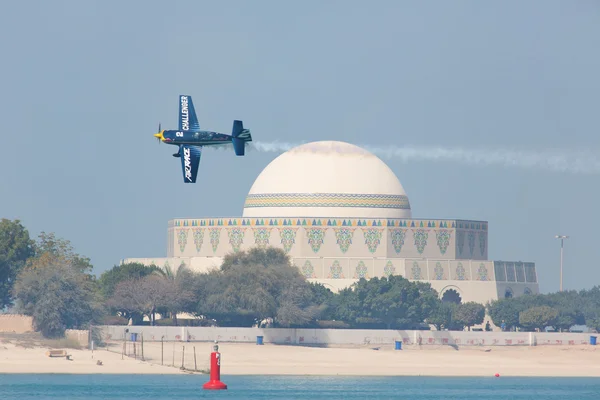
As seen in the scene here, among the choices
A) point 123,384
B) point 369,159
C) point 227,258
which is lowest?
point 123,384

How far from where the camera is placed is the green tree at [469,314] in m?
138

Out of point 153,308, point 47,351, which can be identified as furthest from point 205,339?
point 47,351

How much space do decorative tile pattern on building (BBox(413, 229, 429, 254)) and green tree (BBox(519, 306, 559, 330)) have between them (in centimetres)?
1100

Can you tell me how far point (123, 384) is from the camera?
100 m

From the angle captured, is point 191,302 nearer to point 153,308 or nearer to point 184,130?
point 153,308

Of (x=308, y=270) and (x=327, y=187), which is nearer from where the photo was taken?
(x=308, y=270)

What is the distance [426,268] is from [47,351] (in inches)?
1644

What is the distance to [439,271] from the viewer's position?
145 meters

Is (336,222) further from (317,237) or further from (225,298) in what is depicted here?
(225,298)

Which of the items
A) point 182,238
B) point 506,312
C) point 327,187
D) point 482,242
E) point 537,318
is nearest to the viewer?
point 537,318

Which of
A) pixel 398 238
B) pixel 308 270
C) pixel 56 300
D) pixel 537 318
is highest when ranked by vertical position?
pixel 398 238

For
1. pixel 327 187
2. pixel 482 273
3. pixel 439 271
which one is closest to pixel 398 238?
pixel 439 271

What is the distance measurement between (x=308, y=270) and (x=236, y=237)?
649cm

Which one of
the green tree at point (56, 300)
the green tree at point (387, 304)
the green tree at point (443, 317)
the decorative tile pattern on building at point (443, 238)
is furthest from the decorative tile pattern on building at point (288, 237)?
the green tree at point (56, 300)
